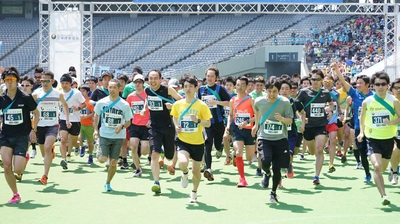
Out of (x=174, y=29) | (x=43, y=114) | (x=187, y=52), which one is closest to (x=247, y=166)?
(x=43, y=114)

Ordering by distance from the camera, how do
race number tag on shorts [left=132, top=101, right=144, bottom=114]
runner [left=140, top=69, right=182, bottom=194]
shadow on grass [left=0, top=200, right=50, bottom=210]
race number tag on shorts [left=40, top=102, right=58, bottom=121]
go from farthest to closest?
race number tag on shorts [left=132, top=101, right=144, bottom=114]
race number tag on shorts [left=40, top=102, right=58, bottom=121]
runner [left=140, top=69, right=182, bottom=194]
shadow on grass [left=0, top=200, right=50, bottom=210]

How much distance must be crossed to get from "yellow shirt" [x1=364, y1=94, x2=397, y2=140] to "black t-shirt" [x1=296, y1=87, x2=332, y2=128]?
2085 mm

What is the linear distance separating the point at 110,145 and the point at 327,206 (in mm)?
3540

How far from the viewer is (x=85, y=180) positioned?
11.8 m

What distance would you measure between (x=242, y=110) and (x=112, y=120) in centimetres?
236

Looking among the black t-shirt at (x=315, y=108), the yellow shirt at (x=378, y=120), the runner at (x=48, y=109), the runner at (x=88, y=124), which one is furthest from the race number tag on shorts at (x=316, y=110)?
the runner at (x=88, y=124)

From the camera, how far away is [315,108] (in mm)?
11508

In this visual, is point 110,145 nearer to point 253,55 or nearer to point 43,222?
point 43,222

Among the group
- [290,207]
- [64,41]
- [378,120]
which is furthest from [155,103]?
[64,41]

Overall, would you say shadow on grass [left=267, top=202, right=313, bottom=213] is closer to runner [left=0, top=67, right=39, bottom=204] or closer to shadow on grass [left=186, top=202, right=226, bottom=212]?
shadow on grass [left=186, top=202, right=226, bottom=212]

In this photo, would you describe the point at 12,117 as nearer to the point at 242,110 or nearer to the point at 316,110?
the point at 242,110

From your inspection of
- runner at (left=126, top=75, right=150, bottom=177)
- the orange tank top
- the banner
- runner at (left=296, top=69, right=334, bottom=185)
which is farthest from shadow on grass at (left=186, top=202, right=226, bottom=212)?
the banner

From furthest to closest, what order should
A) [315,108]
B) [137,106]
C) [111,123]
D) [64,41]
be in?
[64,41]
[137,106]
[315,108]
[111,123]

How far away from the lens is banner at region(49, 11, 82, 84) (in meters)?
25.3
